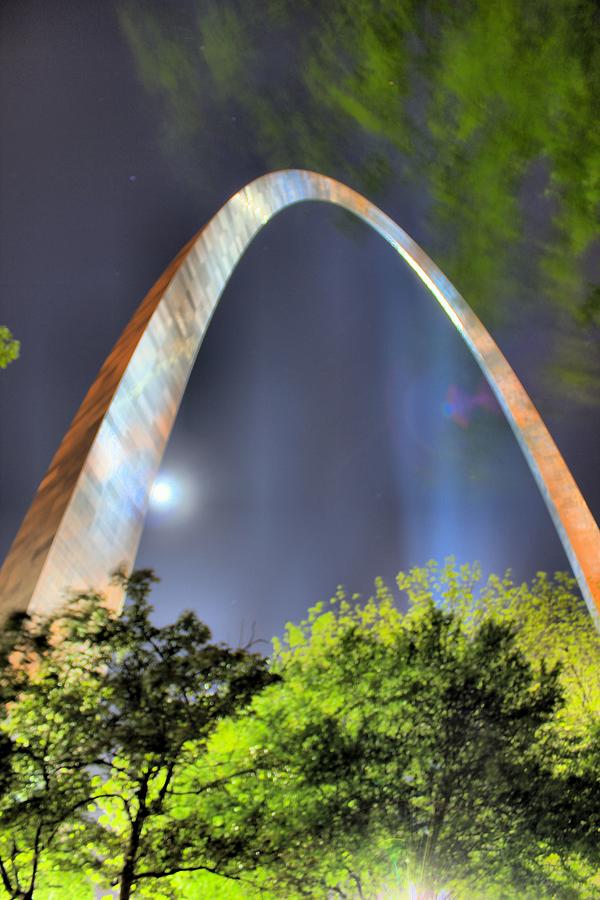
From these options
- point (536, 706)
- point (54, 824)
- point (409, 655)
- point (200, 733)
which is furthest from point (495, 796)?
point (54, 824)

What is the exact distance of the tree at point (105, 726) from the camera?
599 centimetres

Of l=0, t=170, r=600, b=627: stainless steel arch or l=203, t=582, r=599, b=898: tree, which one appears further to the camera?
l=203, t=582, r=599, b=898: tree

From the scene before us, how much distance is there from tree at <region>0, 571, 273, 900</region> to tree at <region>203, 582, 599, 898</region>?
186 centimetres

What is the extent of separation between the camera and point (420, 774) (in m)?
9.99

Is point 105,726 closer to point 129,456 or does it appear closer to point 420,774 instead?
point 129,456

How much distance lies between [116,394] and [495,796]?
8.39m

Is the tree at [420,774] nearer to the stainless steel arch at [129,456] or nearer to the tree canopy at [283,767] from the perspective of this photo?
the tree canopy at [283,767]

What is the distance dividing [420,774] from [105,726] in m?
5.90

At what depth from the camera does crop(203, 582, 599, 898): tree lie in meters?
9.06

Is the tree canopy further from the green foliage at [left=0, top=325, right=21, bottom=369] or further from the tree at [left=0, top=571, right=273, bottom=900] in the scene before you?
the green foliage at [left=0, top=325, right=21, bottom=369]

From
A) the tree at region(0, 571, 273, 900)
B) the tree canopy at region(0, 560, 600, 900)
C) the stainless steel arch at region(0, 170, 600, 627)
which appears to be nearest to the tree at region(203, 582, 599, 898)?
the tree canopy at region(0, 560, 600, 900)

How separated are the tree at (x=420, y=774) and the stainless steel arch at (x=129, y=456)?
322 centimetres

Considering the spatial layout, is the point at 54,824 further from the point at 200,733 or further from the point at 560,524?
the point at 560,524

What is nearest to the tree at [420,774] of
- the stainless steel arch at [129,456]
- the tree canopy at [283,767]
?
the tree canopy at [283,767]
